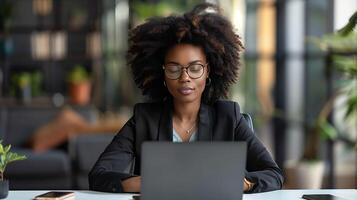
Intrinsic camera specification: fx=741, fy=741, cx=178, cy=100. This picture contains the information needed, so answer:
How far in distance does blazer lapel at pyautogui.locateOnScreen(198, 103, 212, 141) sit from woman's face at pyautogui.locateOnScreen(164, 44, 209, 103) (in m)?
0.09

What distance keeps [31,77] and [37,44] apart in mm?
774

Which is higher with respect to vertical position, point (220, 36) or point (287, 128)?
point (220, 36)

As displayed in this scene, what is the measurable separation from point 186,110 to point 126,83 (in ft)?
23.2

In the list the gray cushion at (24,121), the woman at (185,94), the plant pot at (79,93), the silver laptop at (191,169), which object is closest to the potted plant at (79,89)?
the plant pot at (79,93)

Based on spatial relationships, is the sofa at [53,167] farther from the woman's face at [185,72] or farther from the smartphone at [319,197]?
the smartphone at [319,197]

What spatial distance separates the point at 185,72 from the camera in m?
2.40

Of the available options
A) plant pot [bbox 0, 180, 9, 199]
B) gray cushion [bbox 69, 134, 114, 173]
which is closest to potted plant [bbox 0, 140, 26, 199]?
plant pot [bbox 0, 180, 9, 199]

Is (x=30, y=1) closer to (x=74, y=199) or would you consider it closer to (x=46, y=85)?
(x=46, y=85)

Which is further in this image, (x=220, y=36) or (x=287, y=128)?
(x=287, y=128)

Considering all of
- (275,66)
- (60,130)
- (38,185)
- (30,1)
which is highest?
(30,1)

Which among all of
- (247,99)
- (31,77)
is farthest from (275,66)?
(31,77)

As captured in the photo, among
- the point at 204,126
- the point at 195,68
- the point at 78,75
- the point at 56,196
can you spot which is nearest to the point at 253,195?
the point at 204,126

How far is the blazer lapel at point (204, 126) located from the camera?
8.31 feet

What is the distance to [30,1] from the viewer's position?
9.63 metres
